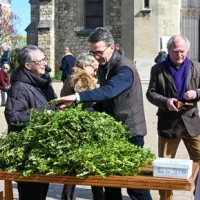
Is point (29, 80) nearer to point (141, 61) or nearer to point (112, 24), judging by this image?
point (141, 61)

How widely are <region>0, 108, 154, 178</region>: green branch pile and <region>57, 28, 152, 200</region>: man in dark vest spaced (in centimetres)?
68

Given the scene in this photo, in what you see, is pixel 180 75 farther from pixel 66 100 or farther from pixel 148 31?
pixel 148 31

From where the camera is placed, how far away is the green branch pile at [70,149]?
380 centimetres

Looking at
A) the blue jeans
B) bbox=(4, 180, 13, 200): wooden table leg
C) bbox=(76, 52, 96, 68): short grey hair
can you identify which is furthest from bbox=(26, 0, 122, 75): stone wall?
bbox=(4, 180, 13, 200): wooden table leg

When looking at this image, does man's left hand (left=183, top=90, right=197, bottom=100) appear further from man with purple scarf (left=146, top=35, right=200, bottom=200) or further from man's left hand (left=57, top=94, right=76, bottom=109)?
man's left hand (left=57, top=94, right=76, bottom=109)

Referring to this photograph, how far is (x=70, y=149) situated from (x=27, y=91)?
4.30 ft

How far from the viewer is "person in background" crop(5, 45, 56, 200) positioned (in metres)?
4.84

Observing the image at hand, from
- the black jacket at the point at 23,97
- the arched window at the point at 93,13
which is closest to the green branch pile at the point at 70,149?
the black jacket at the point at 23,97

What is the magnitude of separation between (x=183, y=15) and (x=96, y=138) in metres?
25.8

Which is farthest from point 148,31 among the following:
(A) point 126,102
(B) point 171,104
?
(A) point 126,102

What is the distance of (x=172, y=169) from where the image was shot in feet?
12.4

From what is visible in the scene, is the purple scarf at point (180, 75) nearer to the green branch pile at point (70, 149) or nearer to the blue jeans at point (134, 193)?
the blue jeans at point (134, 193)

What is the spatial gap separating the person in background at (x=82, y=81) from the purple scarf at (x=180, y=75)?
898mm

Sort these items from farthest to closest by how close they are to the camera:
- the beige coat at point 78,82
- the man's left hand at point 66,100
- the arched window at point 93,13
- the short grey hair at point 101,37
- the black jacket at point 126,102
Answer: the arched window at point 93,13 → the beige coat at point 78,82 → the black jacket at point 126,102 → the short grey hair at point 101,37 → the man's left hand at point 66,100
